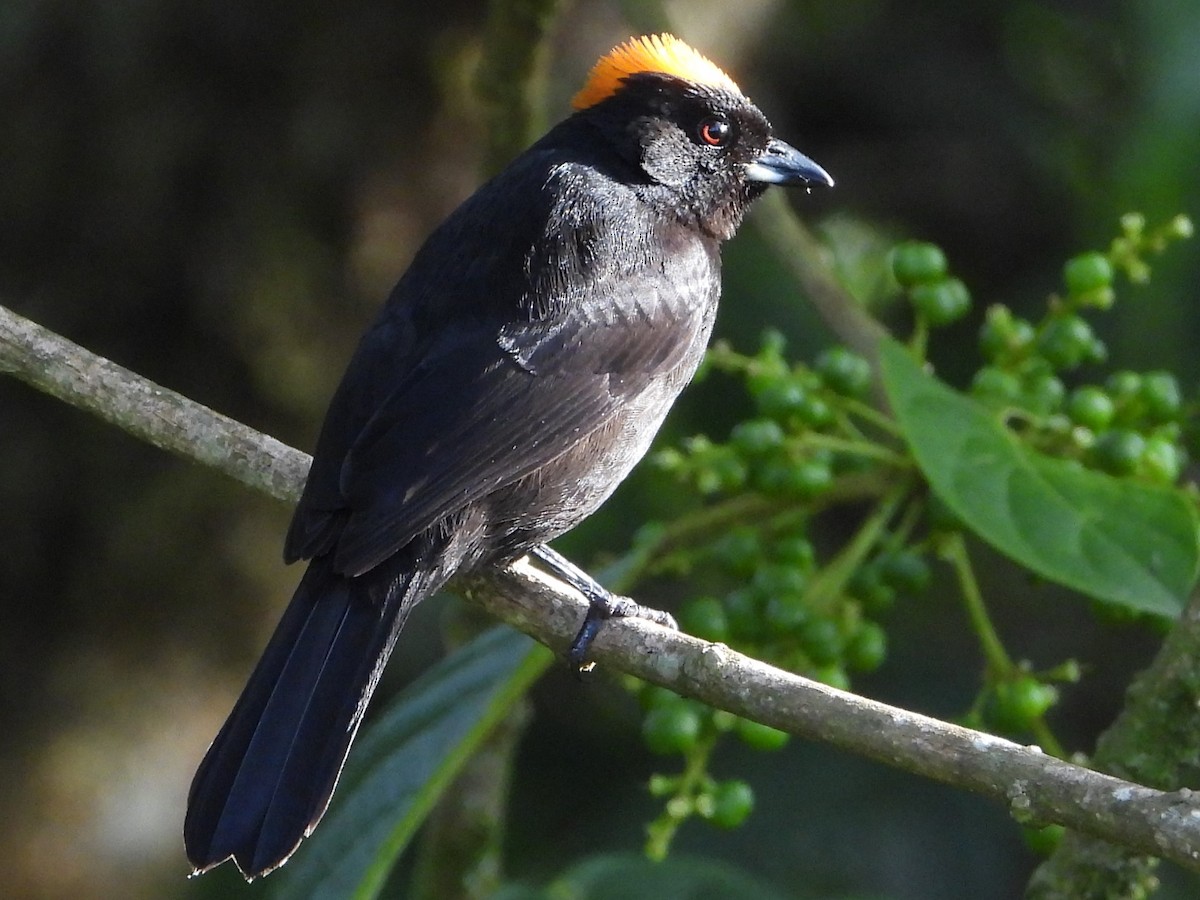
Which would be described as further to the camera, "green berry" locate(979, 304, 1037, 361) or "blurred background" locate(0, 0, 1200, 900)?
"blurred background" locate(0, 0, 1200, 900)

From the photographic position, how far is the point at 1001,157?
16.6ft

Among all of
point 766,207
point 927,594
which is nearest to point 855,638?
point 766,207

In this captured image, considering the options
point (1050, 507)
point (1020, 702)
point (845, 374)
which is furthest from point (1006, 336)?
point (1020, 702)

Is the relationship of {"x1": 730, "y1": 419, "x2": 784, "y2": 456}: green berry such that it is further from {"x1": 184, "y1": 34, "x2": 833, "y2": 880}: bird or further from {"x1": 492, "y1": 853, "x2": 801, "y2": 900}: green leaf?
{"x1": 492, "y1": 853, "x2": 801, "y2": 900}: green leaf

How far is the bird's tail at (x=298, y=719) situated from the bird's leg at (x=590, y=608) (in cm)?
32

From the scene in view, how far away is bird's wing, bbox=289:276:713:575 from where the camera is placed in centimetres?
294

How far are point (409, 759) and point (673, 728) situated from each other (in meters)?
0.71

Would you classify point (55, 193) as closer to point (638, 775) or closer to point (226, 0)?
point (226, 0)

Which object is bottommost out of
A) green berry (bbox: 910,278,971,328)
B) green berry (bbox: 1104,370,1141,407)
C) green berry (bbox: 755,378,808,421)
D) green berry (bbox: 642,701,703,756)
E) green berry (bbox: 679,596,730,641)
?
green berry (bbox: 642,701,703,756)

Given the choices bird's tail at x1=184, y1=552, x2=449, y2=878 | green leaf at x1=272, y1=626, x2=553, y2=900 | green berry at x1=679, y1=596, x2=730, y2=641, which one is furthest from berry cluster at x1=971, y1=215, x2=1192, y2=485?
bird's tail at x1=184, y1=552, x2=449, y2=878

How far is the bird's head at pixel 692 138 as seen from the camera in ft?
12.0

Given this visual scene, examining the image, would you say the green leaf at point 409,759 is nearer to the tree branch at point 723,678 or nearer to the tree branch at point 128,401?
the tree branch at point 723,678

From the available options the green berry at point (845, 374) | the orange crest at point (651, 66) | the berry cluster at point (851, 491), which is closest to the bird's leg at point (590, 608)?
the berry cluster at point (851, 491)

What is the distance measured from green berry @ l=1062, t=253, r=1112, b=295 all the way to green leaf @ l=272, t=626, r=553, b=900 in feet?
4.08
